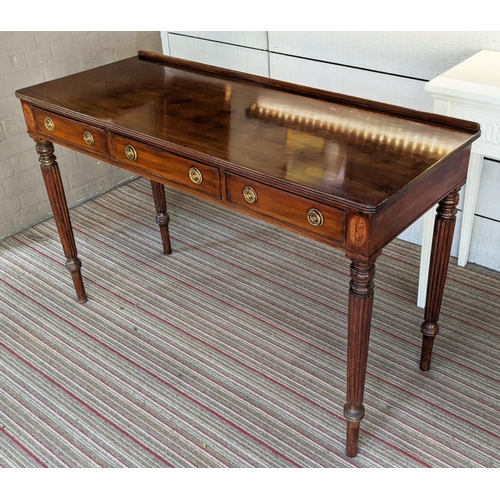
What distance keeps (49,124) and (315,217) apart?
1185mm

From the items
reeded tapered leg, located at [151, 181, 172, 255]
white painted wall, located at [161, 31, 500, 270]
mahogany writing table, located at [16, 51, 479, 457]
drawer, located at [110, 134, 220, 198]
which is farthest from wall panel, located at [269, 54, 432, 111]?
drawer, located at [110, 134, 220, 198]

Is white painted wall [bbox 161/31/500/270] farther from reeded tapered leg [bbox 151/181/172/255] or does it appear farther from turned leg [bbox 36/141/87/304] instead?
turned leg [bbox 36/141/87/304]

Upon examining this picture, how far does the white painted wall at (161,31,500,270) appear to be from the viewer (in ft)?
8.38

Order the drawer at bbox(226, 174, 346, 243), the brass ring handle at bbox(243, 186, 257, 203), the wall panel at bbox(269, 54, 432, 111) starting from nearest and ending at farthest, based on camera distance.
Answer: the drawer at bbox(226, 174, 346, 243) < the brass ring handle at bbox(243, 186, 257, 203) < the wall panel at bbox(269, 54, 432, 111)

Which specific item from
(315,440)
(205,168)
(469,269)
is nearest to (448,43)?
(469,269)

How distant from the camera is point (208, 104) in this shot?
2.19 metres

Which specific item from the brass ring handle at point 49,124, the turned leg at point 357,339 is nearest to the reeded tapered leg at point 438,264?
the turned leg at point 357,339

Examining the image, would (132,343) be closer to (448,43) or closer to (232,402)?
(232,402)

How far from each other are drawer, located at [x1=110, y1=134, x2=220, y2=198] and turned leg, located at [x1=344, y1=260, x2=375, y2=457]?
0.49 metres

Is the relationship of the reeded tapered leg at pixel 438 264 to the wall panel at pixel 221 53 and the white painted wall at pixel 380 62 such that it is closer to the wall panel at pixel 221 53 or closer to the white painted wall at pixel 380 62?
the white painted wall at pixel 380 62

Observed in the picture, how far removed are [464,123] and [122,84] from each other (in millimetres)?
1260

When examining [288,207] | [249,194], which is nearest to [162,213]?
[249,194]

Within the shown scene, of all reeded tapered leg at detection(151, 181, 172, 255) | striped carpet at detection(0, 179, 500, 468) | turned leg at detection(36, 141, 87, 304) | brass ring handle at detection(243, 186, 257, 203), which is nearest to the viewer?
brass ring handle at detection(243, 186, 257, 203)

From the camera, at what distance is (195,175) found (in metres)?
1.92
